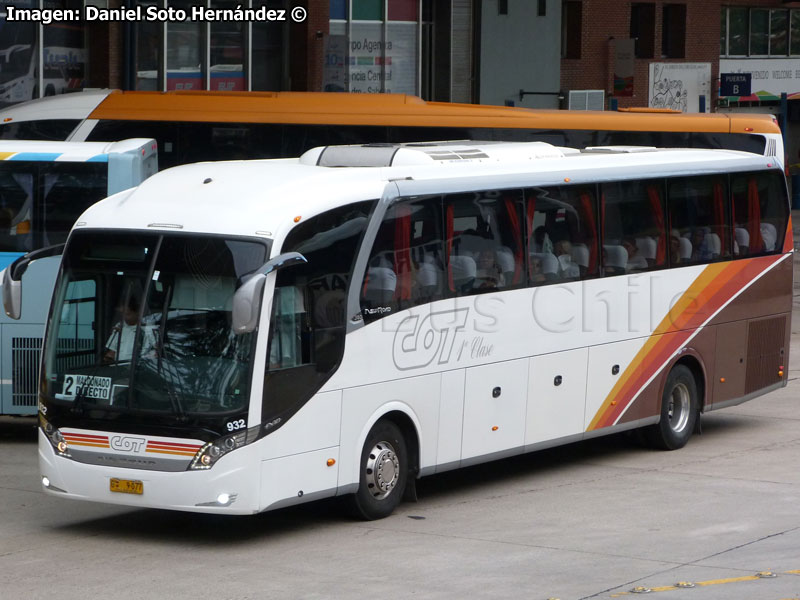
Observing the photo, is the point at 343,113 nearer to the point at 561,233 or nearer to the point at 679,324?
the point at 679,324

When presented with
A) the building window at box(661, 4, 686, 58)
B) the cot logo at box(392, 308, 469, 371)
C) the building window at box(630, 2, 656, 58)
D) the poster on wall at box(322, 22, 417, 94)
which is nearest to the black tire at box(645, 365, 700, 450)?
the cot logo at box(392, 308, 469, 371)

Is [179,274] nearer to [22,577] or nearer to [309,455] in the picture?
[309,455]

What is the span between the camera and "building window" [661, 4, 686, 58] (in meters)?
51.5

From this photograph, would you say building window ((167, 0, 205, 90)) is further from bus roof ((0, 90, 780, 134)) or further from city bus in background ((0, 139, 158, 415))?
city bus in background ((0, 139, 158, 415))

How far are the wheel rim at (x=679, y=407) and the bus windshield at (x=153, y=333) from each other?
6.18 metres

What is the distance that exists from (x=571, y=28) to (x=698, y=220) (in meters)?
34.9

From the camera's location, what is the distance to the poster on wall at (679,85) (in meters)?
51.1

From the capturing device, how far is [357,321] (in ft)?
34.6

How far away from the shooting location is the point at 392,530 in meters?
10.5

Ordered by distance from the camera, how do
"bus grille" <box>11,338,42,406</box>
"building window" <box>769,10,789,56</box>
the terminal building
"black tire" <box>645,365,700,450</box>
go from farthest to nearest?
1. "building window" <box>769,10,789,56</box>
2. the terminal building
3. "black tire" <box>645,365,700,450</box>
4. "bus grille" <box>11,338,42,406</box>

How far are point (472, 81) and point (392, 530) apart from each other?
33047 mm

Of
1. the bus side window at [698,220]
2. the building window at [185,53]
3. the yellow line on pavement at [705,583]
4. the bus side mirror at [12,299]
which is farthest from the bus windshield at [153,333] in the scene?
the building window at [185,53]

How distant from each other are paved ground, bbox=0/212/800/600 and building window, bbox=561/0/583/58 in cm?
3586

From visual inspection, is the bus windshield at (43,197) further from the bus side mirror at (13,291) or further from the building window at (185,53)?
the building window at (185,53)
